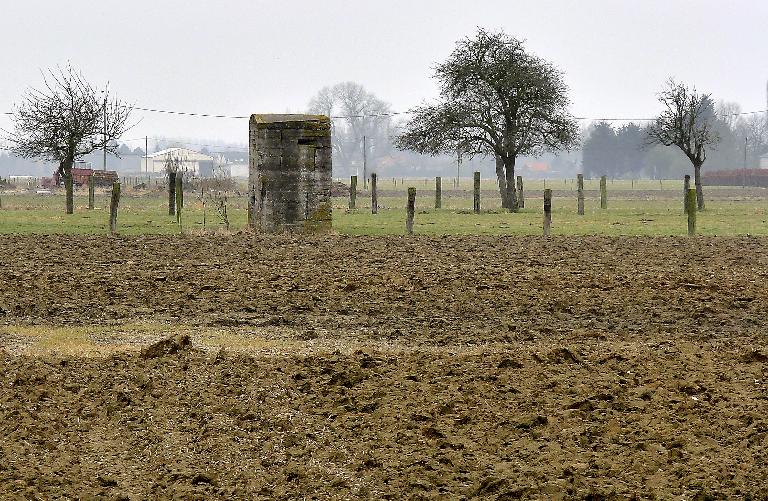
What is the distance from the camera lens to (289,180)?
30.8 metres

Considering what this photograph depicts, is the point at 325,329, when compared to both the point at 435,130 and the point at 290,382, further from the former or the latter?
the point at 435,130

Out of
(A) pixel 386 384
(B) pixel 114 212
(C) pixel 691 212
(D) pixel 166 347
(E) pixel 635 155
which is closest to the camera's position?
(A) pixel 386 384

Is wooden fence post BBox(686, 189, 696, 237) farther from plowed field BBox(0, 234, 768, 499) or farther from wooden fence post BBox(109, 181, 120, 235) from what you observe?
wooden fence post BBox(109, 181, 120, 235)

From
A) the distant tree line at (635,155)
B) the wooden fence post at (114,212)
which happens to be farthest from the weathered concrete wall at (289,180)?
the distant tree line at (635,155)

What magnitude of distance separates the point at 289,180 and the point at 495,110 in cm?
2386

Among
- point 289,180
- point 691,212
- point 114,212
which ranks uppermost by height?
point 289,180

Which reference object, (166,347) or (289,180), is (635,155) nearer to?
(289,180)

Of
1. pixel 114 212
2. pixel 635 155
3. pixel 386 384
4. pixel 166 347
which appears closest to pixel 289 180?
pixel 114 212

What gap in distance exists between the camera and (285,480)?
8.00m

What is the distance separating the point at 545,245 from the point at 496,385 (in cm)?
1543

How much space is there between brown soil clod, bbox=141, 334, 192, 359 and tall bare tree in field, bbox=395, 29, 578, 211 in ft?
129

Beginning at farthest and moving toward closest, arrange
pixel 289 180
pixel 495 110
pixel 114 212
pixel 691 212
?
pixel 495 110, pixel 289 180, pixel 114 212, pixel 691 212

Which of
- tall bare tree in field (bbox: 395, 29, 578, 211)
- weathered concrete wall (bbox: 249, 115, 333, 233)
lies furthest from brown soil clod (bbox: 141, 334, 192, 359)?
tall bare tree in field (bbox: 395, 29, 578, 211)

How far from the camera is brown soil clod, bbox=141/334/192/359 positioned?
12.3m
